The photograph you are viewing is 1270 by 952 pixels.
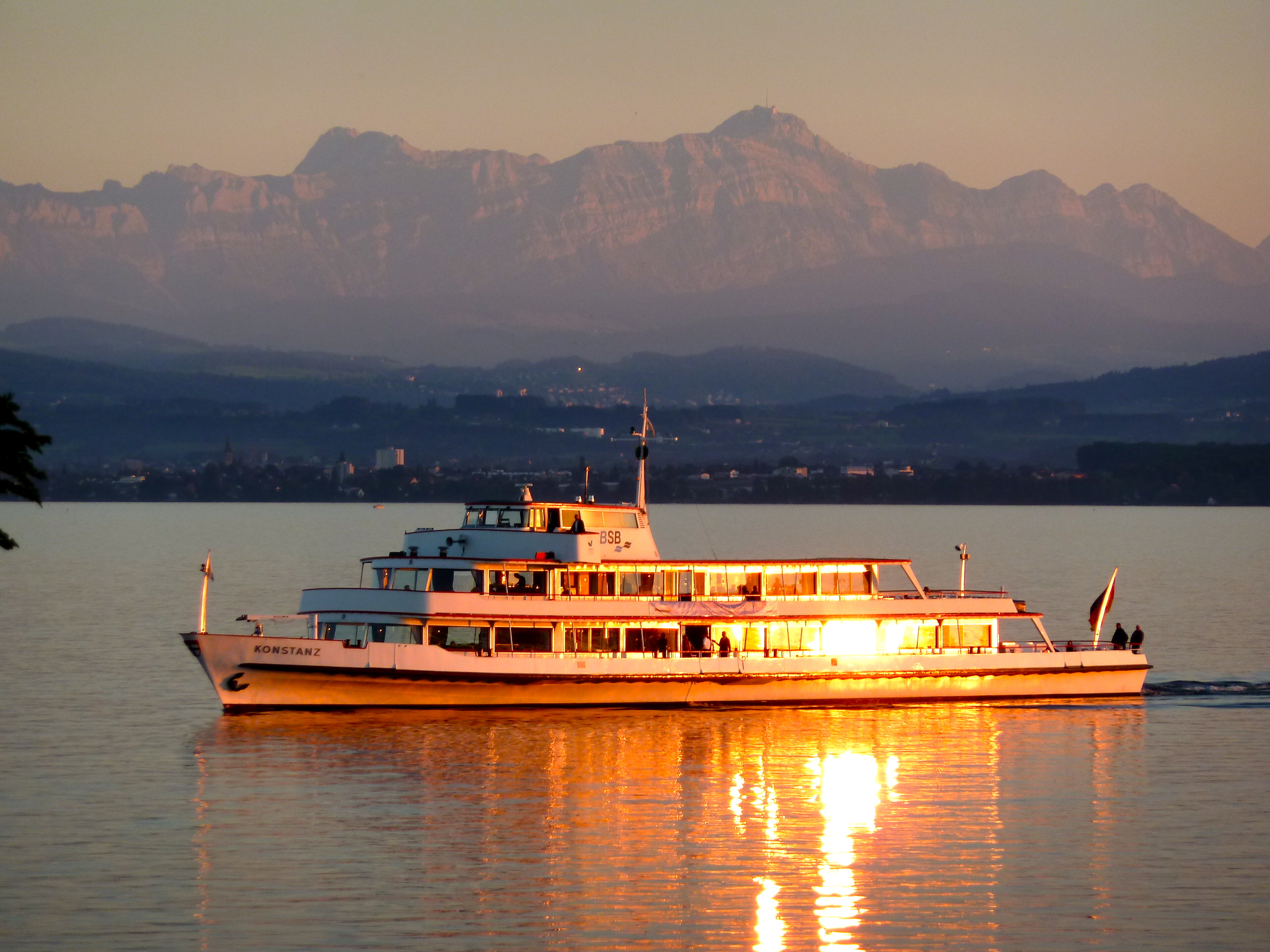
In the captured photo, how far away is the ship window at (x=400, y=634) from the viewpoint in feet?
158

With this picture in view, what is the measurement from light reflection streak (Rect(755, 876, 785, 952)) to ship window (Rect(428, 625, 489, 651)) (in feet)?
63.3

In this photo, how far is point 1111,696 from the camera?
54375 mm

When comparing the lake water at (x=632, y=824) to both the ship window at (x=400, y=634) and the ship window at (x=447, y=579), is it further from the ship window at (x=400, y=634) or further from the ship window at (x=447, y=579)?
the ship window at (x=447, y=579)

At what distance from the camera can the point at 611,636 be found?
50.0 meters

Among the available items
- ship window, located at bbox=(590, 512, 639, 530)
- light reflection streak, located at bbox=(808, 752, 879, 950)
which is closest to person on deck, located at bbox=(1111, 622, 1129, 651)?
light reflection streak, located at bbox=(808, 752, 879, 950)

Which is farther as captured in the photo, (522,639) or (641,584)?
(641,584)

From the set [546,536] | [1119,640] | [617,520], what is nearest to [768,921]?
[546,536]

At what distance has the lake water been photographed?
90.1 ft

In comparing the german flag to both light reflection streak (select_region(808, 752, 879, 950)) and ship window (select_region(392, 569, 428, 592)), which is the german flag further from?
ship window (select_region(392, 569, 428, 592))

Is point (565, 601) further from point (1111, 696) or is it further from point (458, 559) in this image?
point (1111, 696)

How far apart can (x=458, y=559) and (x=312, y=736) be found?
22.1 ft

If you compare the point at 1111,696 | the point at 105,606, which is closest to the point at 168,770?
the point at 1111,696

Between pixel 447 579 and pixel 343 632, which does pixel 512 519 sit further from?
pixel 343 632

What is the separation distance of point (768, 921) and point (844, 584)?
25.6m
